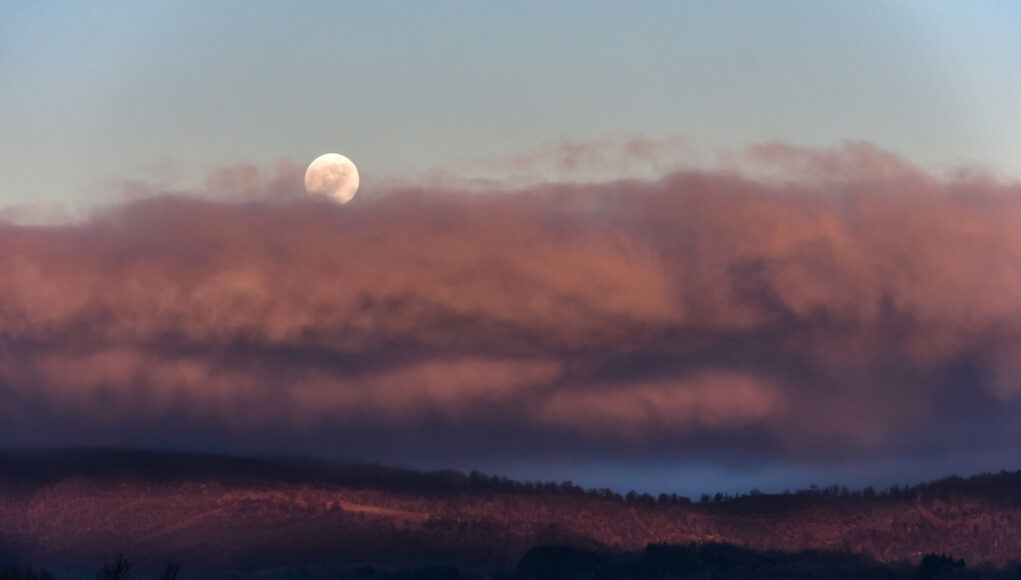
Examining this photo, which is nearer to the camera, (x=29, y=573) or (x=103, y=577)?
(x=103, y=577)

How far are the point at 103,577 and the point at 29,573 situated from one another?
2750 inches

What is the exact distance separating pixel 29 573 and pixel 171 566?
236 feet

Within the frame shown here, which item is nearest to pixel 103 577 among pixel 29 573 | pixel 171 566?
pixel 171 566

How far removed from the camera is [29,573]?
184625 mm

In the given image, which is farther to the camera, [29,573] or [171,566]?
[29,573]

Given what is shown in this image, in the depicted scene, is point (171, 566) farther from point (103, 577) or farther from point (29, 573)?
point (29, 573)

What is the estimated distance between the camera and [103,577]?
122 meters

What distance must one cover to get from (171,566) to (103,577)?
595 centimetres

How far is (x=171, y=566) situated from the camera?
4835 inches
